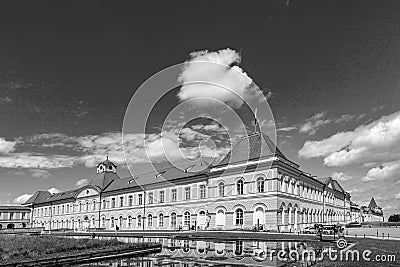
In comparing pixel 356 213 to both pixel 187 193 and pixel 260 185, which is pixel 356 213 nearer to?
pixel 187 193

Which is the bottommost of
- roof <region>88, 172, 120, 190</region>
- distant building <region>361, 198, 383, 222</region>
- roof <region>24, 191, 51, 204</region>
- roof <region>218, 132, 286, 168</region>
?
distant building <region>361, 198, 383, 222</region>

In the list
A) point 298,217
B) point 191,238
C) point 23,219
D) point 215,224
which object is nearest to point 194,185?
point 215,224

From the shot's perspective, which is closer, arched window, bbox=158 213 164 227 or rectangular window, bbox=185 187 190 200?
rectangular window, bbox=185 187 190 200

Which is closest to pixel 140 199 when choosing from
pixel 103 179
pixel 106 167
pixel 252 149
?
pixel 103 179

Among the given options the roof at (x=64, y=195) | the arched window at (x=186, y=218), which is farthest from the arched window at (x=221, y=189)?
the roof at (x=64, y=195)

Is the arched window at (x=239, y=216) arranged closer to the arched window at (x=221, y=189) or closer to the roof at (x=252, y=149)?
the arched window at (x=221, y=189)

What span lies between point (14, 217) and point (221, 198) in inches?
2554

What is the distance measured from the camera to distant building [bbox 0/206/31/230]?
88.2 meters

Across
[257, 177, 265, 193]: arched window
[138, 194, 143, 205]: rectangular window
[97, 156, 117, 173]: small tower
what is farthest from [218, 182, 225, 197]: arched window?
[97, 156, 117, 173]: small tower

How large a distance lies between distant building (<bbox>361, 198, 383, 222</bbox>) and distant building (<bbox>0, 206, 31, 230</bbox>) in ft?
299

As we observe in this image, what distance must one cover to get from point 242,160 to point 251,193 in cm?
400

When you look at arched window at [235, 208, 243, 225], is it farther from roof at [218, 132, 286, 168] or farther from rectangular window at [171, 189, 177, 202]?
rectangular window at [171, 189, 177, 202]

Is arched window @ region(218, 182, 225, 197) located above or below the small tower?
below

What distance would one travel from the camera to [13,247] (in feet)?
69.5
